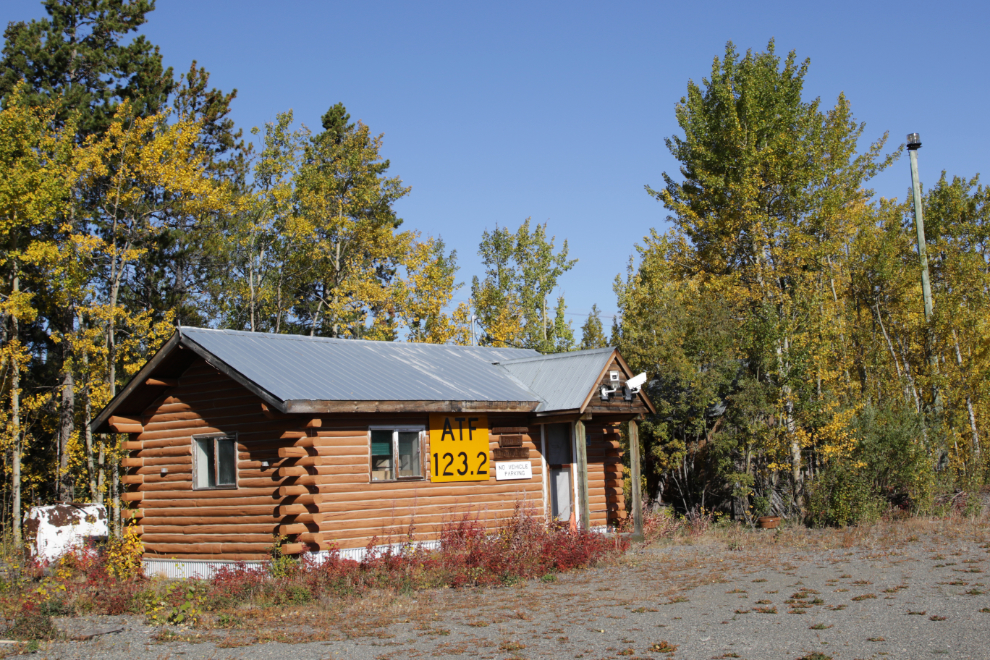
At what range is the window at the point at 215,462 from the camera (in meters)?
16.1

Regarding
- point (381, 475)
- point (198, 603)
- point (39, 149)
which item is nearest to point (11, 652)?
point (198, 603)

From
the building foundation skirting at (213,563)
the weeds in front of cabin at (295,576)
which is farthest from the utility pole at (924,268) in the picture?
the building foundation skirting at (213,563)

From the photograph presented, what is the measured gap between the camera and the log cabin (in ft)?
49.9

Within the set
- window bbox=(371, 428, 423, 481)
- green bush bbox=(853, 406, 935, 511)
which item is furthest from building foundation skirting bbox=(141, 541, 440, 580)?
green bush bbox=(853, 406, 935, 511)

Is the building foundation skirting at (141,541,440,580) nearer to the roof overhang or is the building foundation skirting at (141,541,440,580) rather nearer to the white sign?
the white sign

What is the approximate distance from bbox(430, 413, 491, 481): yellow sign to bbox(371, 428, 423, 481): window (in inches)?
13.9

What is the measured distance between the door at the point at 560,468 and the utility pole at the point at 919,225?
465 inches

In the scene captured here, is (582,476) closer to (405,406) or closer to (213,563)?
(405,406)

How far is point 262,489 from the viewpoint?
1555 cm

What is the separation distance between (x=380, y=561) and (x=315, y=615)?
265cm

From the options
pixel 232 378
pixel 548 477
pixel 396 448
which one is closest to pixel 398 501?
pixel 396 448

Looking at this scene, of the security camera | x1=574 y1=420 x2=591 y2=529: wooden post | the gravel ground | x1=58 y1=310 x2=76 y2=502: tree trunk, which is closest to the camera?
the gravel ground

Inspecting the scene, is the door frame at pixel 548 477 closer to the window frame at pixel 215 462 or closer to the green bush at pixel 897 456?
the window frame at pixel 215 462

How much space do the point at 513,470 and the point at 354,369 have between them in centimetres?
384
